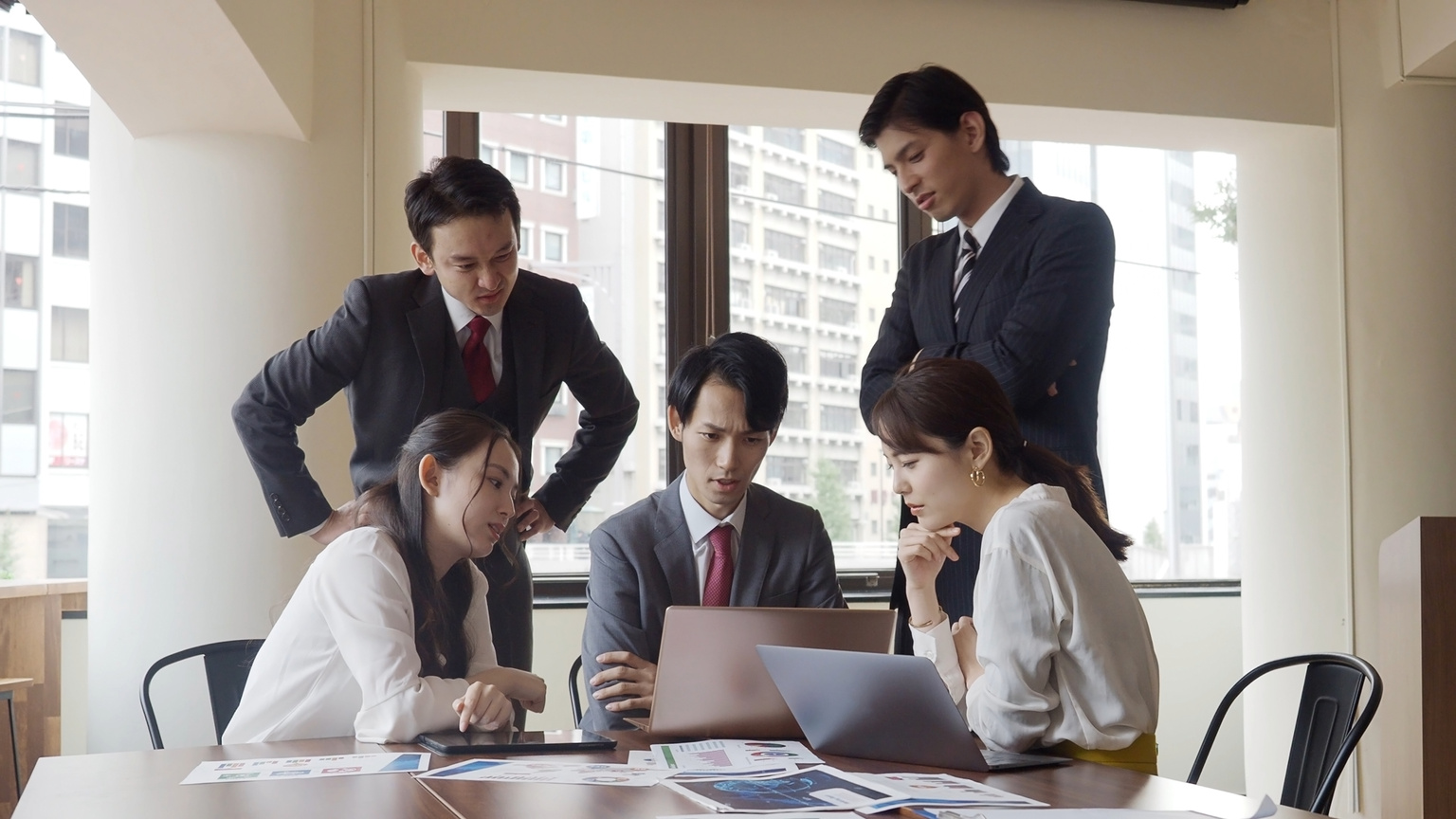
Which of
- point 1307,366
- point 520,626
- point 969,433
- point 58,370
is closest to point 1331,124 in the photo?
point 1307,366

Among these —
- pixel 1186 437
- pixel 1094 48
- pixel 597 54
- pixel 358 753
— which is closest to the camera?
pixel 358 753

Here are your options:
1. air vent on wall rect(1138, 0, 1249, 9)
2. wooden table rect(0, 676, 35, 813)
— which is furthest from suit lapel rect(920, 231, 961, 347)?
wooden table rect(0, 676, 35, 813)

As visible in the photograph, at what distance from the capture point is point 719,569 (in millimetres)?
2381

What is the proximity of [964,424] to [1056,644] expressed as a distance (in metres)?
0.42

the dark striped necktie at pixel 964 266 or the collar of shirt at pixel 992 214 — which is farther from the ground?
the collar of shirt at pixel 992 214

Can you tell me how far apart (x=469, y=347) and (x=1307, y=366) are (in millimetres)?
2732

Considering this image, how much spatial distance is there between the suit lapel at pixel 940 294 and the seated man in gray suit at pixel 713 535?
1.08 feet

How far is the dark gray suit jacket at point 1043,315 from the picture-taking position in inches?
93.8

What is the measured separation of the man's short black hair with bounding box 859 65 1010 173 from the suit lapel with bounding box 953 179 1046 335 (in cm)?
13

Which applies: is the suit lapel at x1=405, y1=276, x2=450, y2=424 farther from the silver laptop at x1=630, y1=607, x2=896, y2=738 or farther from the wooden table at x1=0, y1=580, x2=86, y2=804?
the wooden table at x1=0, y1=580, x2=86, y2=804

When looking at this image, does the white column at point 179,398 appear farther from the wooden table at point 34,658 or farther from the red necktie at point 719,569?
the red necktie at point 719,569

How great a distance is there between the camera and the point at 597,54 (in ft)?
11.7

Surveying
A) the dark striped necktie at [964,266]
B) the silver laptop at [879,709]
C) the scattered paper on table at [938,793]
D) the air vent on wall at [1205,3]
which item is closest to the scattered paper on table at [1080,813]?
the scattered paper on table at [938,793]

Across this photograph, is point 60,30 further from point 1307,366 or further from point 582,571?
point 1307,366
